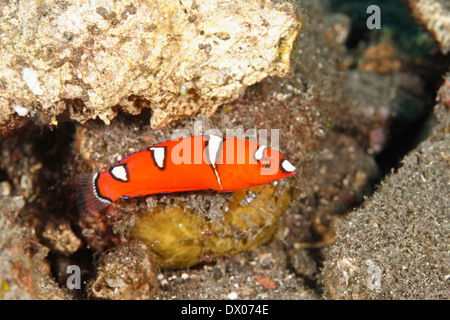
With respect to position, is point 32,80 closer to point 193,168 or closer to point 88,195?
point 88,195

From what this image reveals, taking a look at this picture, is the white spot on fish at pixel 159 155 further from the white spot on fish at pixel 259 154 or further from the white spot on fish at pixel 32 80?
the white spot on fish at pixel 32 80

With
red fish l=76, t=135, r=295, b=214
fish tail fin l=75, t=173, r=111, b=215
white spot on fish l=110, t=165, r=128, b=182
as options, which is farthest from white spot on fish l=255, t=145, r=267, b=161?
fish tail fin l=75, t=173, r=111, b=215

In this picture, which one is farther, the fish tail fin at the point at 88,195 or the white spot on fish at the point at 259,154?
the fish tail fin at the point at 88,195

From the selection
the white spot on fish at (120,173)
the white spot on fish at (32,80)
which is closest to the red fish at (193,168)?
the white spot on fish at (120,173)

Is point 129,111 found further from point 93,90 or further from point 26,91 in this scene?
point 26,91

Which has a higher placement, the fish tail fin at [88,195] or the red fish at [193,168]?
the red fish at [193,168]

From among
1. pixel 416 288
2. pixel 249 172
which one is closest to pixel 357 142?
pixel 416 288

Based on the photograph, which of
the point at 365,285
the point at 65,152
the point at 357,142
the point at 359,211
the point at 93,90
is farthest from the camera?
the point at 357,142
